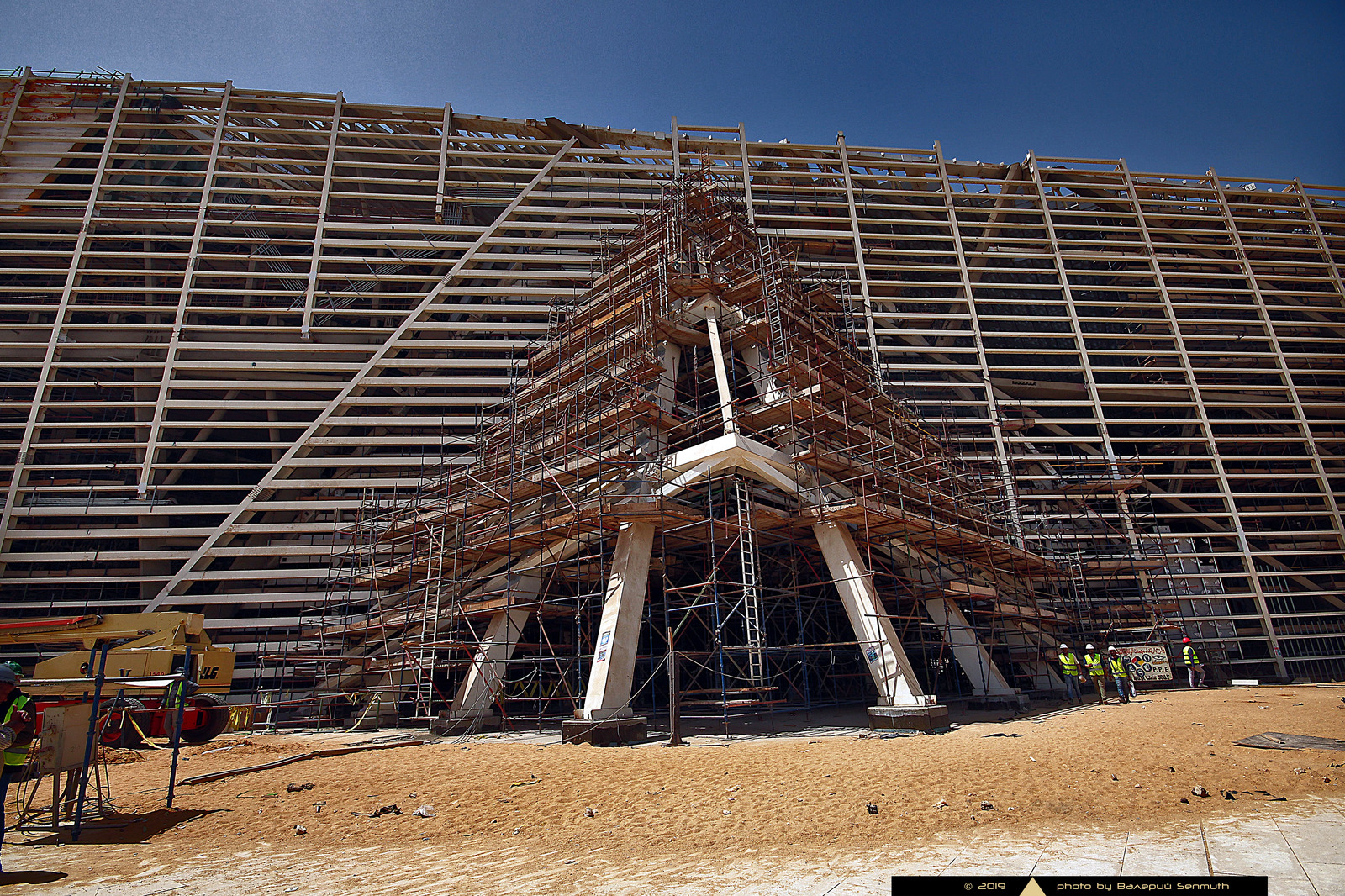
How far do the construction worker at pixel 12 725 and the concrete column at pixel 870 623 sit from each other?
1413 cm

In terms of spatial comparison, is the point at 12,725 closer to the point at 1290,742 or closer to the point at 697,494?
the point at 1290,742

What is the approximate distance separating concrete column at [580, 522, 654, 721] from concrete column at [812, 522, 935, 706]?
469 cm

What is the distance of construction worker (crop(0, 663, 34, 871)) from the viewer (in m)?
5.84

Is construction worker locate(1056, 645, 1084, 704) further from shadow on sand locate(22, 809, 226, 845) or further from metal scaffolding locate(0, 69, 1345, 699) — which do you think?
shadow on sand locate(22, 809, 226, 845)

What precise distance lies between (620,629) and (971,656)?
11.1m

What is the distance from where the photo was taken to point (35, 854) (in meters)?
6.68

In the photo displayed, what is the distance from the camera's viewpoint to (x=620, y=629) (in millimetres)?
15648

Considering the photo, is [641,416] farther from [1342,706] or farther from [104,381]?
[104,381]

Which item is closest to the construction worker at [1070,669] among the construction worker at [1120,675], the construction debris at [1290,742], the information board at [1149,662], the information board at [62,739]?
the construction worker at [1120,675]

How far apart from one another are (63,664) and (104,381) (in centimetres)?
1461

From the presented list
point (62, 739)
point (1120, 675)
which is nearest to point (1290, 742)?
point (1120, 675)

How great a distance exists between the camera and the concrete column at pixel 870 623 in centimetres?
1506

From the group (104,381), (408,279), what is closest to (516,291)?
(408,279)

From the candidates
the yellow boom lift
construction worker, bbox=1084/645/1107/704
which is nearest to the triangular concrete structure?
construction worker, bbox=1084/645/1107/704
